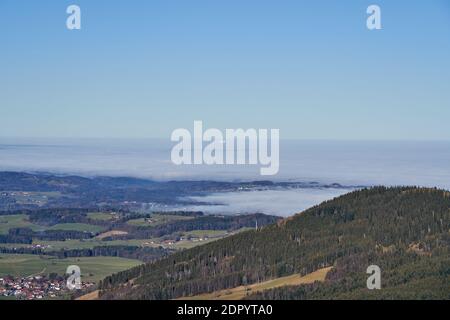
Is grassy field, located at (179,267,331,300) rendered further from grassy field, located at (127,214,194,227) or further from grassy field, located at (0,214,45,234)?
grassy field, located at (0,214,45,234)

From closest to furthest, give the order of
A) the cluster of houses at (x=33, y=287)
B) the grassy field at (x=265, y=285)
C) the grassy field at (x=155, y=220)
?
the grassy field at (x=265, y=285)
the cluster of houses at (x=33, y=287)
the grassy field at (x=155, y=220)

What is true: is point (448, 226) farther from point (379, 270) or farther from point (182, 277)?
point (182, 277)

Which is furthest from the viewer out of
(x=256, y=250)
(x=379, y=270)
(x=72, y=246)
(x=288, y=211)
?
(x=288, y=211)

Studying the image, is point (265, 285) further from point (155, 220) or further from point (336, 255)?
point (155, 220)

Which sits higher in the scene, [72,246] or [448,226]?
[448,226]

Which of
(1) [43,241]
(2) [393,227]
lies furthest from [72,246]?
(2) [393,227]

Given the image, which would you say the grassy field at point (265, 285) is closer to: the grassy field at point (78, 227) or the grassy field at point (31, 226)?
the grassy field at point (78, 227)

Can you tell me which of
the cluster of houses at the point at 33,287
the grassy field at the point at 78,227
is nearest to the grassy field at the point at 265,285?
the cluster of houses at the point at 33,287
